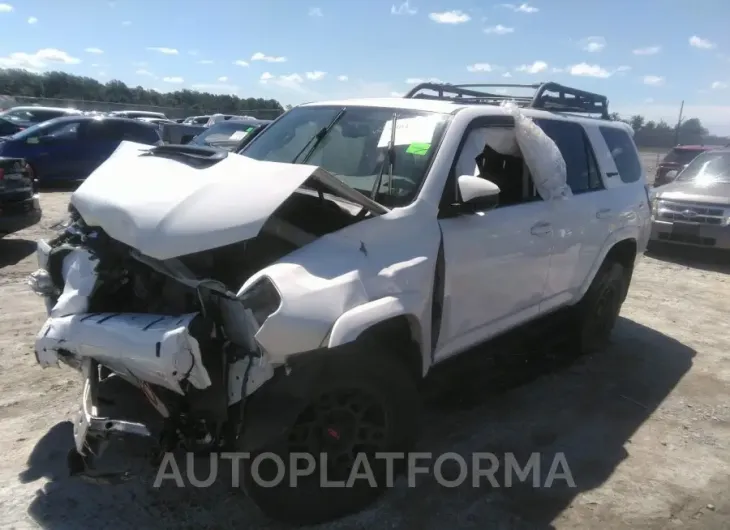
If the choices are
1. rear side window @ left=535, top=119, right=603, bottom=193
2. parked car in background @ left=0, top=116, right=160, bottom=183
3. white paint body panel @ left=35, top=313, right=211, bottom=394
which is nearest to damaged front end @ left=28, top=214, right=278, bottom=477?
white paint body panel @ left=35, top=313, right=211, bottom=394

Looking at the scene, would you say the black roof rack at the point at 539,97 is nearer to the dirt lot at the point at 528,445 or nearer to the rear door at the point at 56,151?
the dirt lot at the point at 528,445

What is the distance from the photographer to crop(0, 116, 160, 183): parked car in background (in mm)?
12992

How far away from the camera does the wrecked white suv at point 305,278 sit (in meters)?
2.46

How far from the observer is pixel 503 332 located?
12.8 ft

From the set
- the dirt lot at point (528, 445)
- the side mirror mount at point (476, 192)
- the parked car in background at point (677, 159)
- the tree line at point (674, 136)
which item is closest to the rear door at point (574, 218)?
the dirt lot at point (528, 445)

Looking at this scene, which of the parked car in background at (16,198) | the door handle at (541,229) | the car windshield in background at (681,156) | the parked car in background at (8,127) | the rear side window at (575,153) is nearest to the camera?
the door handle at (541,229)

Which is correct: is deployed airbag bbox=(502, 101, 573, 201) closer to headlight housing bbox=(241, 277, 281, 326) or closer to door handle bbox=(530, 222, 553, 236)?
door handle bbox=(530, 222, 553, 236)

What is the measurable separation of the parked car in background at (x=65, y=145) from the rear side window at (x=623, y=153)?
37.3ft

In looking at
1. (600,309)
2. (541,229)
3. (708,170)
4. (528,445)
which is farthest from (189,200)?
(708,170)

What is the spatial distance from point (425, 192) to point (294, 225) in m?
0.72

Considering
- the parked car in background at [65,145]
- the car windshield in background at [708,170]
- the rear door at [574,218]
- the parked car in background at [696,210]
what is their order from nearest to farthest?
1. the rear door at [574,218]
2. the parked car in background at [696,210]
3. the car windshield in background at [708,170]
4. the parked car in background at [65,145]

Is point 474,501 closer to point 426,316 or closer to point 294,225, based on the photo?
point 426,316

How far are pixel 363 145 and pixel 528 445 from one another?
206 centimetres

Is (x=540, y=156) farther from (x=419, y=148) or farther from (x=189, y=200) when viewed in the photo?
(x=189, y=200)
